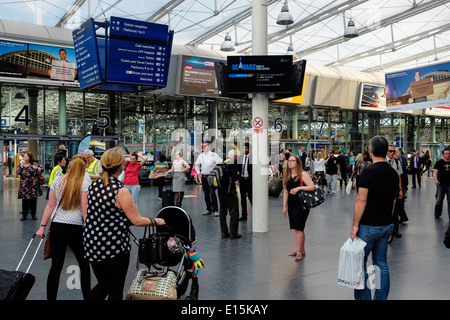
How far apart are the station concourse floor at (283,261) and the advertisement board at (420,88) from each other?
6507 millimetres

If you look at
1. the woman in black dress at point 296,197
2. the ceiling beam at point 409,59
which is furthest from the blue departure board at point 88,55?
the ceiling beam at point 409,59

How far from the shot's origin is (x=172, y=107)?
2420 cm

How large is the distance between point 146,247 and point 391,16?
1034 inches

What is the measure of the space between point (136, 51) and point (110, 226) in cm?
1233

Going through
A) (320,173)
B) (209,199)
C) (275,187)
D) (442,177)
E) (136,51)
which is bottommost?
(275,187)

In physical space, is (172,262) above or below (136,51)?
below

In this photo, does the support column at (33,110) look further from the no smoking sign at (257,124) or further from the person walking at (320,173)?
the no smoking sign at (257,124)

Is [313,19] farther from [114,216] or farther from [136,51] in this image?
[114,216]

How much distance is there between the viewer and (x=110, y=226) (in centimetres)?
361

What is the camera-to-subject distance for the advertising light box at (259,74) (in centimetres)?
860

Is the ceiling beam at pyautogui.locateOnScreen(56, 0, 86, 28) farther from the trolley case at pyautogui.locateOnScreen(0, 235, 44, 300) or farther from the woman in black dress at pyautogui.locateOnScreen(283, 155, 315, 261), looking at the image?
the trolley case at pyautogui.locateOnScreen(0, 235, 44, 300)

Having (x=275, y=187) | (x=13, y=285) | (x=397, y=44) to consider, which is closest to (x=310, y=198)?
(x=13, y=285)
